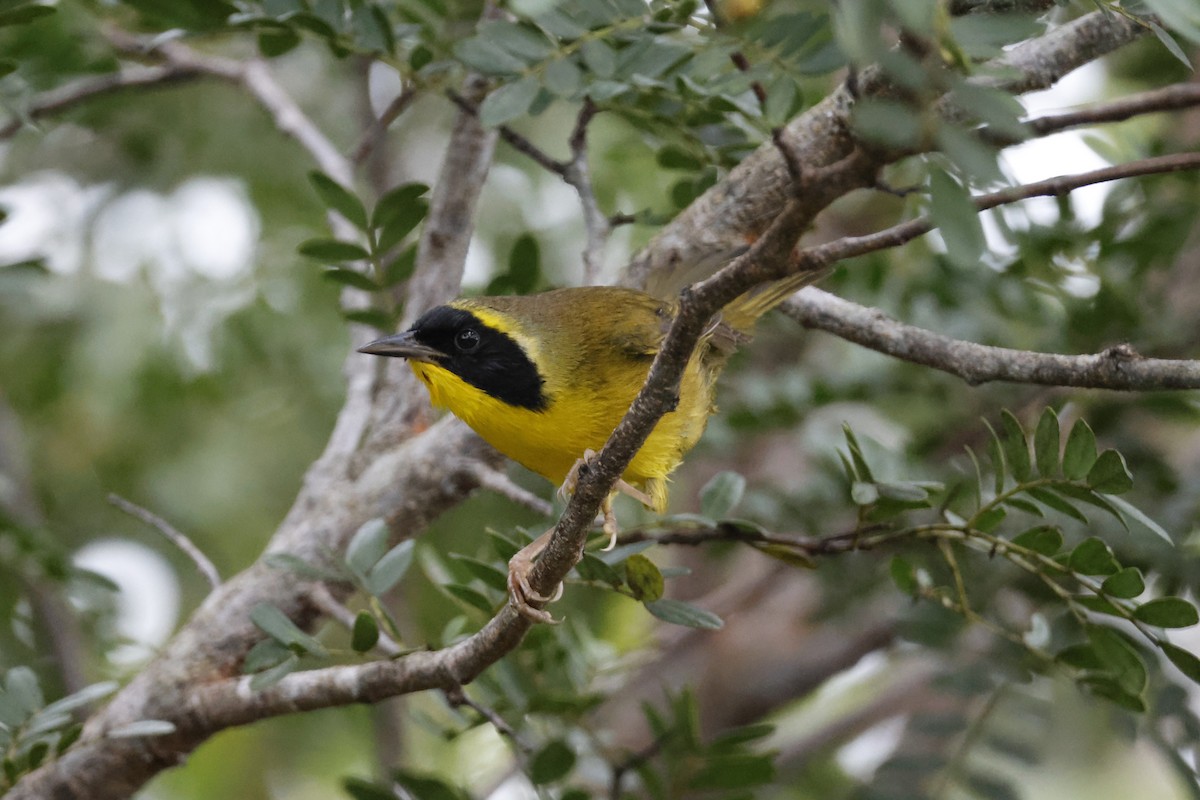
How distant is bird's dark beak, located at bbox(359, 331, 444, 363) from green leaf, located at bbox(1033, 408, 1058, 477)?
1.41 metres

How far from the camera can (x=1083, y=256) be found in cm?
339

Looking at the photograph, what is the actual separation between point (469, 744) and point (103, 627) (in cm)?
162

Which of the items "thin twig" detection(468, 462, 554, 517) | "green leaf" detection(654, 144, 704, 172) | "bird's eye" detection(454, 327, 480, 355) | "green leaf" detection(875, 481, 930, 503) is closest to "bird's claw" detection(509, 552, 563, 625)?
"thin twig" detection(468, 462, 554, 517)

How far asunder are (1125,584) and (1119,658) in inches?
8.9

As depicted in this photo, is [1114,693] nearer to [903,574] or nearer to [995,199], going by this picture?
[903,574]

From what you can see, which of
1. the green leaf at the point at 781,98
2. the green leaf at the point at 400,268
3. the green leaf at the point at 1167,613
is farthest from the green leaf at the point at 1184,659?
the green leaf at the point at 400,268

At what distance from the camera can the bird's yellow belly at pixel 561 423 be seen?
2.87 meters

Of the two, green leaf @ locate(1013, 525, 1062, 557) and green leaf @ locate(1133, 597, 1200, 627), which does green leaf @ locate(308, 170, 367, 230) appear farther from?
green leaf @ locate(1133, 597, 1200, 627)

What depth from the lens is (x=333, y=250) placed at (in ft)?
9.49

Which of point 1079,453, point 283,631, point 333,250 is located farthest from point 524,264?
point 1079,453

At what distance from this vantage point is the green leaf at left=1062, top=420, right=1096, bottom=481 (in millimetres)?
2045

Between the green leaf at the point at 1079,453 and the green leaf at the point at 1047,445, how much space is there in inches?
1.4

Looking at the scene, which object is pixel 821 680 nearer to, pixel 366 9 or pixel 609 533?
pixel 609 533

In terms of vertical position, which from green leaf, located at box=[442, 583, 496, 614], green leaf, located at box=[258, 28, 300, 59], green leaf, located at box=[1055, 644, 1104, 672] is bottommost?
green leaf, located at box=[1055, 644, 1104, 672]
